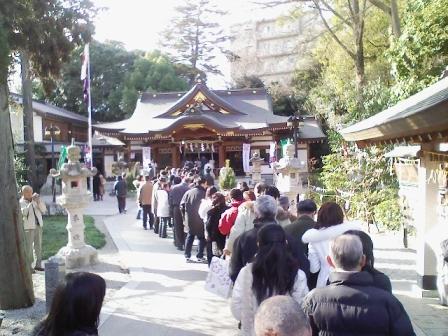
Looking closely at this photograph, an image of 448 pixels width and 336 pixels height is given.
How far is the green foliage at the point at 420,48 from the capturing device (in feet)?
42.5

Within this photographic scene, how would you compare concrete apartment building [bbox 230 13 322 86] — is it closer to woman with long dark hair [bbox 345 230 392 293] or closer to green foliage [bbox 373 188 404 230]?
green foliage [bbox 373 188 404 230]

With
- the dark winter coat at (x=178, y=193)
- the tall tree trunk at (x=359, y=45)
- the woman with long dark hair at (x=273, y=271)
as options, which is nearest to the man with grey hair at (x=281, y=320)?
the woman with long dark hair at (x=273, y=271)

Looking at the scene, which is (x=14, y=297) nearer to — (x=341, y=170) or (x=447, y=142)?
(x=447, y=142)

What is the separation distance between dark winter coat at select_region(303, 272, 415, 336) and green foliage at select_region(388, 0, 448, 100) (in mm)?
12140

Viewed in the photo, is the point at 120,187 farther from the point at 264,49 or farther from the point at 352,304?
the point at 264,49

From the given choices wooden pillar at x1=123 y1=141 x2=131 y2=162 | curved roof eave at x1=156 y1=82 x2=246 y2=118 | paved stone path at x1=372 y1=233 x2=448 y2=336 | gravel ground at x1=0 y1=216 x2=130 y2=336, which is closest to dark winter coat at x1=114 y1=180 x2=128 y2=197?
gravel ground at x1=0 y1=216 x2=130 y2=336

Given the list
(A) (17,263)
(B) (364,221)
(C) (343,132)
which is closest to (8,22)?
(A) (17,263)

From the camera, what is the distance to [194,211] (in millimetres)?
8625

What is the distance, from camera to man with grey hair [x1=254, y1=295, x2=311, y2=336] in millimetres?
1942

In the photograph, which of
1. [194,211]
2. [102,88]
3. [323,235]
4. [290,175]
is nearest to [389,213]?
[290,175]

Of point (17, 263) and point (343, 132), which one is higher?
point (343, 132)

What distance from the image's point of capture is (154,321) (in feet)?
19.5

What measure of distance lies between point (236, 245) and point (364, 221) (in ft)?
33.8

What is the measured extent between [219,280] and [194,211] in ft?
12.5
